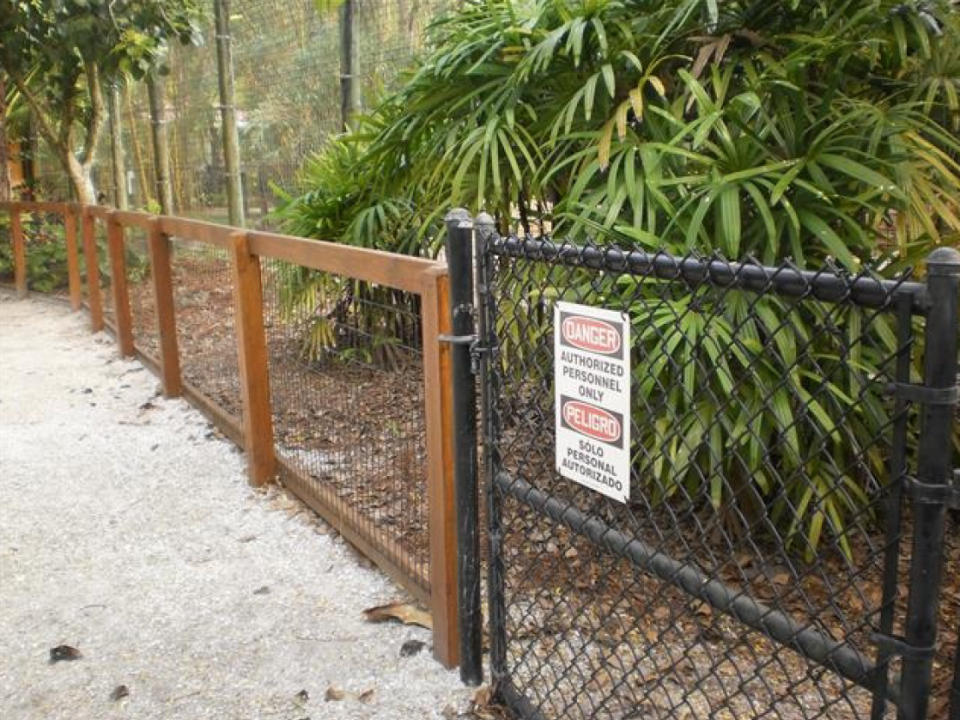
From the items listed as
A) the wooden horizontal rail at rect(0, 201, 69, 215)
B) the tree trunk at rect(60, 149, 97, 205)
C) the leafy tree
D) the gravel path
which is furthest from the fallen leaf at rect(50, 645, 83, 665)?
the tree trunk at rect(60, 149, 97, 205)

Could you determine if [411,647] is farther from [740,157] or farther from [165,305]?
[165,305]

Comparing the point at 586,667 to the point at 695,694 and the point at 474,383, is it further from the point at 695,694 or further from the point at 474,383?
the point at 474,383

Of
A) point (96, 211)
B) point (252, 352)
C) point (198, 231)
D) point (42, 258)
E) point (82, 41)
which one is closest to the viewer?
point (252, 352)

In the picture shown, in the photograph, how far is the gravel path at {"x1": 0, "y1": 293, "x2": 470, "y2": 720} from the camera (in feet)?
8.45

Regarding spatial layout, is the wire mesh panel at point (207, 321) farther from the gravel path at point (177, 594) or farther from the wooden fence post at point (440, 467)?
the wooden fence post at point (440, 467)

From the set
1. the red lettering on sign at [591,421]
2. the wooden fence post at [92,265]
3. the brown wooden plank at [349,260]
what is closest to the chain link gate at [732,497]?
the red lettering on sign at [591,421]

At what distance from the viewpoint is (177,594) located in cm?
317

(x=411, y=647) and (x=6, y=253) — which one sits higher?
(x=6, y=253)

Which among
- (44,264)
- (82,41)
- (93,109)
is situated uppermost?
(82,41)

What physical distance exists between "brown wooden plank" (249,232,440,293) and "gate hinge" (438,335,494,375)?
200mm

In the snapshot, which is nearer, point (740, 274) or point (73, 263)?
point (740, 274)

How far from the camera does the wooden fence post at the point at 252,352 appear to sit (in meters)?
3.89

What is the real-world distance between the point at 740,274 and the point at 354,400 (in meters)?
1.90

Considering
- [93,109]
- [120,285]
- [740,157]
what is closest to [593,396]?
[740,157]
